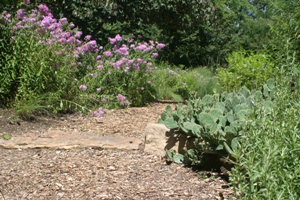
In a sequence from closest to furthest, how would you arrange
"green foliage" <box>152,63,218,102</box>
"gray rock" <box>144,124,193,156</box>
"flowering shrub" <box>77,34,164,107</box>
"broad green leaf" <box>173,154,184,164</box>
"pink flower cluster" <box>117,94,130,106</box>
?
"broad green leaf" <box>173,154,184,164</box> → "gray rock" <box>144,124,193,156</box> → "pink flower cluster" <box>117,94,130,106</box> → "flowering shrub" <box>77,34,164,107</box> → "green foliage" <box>152,63,218,102</box>

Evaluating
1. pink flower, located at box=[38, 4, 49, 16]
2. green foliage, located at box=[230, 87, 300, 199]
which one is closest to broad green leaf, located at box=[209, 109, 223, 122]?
green foliage, located at box=[230, 87, 300, 199]

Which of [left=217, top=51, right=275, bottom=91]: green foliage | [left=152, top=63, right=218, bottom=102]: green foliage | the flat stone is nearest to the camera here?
the flat stone

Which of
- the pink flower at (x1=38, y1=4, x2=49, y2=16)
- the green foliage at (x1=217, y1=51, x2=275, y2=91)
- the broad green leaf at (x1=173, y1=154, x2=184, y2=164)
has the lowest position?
the broad green leaf at (x1=173, y1=154, x2=184, y2=164)

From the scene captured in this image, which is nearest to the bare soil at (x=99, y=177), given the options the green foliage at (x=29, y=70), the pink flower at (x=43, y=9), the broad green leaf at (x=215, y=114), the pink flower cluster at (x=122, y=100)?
the broad green leaf at (x=215, y=114)

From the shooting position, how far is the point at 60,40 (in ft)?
18.9

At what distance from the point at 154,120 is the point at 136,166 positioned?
184cm

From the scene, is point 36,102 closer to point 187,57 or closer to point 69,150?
point 69,150

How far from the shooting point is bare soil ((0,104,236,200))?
326 centimetres

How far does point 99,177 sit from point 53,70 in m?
2.41

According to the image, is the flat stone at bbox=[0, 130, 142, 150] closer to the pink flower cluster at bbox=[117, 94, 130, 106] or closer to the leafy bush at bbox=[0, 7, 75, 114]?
the leafy bush at bbox=[0, 7, 75, 114]

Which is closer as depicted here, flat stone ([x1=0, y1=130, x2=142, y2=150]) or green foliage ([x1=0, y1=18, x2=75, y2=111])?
flat stone ([x1=0, y1=130, x2=142, y2=150])

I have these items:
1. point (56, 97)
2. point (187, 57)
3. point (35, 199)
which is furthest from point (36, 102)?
point (187, 57)

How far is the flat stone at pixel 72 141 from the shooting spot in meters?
4.33

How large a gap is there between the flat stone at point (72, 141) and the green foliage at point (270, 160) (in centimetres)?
221
